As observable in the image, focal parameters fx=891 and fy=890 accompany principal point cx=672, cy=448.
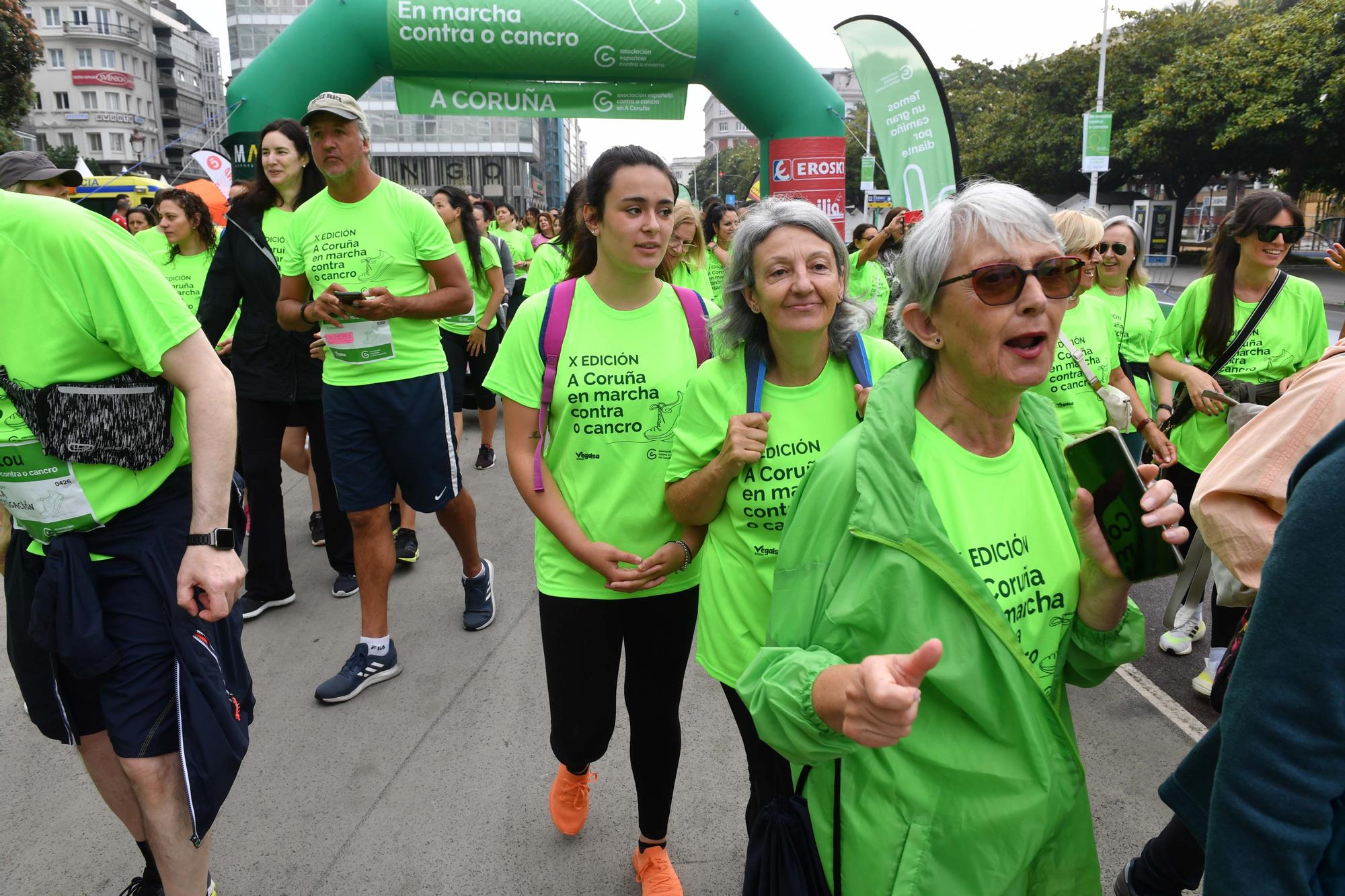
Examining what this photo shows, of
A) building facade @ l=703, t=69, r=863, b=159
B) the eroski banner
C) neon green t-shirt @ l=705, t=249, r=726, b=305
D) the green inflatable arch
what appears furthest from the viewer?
building facade @ l=703, t=69, r=863, b=159

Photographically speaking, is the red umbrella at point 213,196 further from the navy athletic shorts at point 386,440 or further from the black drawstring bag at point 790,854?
the black drawstring bag at point 790,854

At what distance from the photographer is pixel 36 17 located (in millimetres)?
66062

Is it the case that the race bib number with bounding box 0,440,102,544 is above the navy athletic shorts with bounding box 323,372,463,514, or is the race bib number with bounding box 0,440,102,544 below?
above

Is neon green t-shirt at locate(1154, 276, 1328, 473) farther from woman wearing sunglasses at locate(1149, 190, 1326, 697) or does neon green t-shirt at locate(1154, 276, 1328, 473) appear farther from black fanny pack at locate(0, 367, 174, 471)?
black fanny pack at locate(0, 367, 174, 471)

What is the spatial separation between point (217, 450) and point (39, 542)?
50 cm

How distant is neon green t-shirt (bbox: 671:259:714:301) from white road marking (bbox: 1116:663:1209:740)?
3.32 m

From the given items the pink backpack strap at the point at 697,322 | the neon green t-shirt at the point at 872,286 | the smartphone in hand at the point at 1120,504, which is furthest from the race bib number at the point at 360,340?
the neon green t-shirt at the point at 872,286

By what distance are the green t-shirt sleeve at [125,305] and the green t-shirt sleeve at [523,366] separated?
800mm

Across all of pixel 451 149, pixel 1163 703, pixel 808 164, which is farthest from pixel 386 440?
pixel 451 149

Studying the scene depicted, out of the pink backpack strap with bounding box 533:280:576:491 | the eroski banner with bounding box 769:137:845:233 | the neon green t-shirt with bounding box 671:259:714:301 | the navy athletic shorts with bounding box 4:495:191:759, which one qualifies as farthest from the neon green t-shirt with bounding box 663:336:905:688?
the eroski banner with bounding box 769:137:845:233

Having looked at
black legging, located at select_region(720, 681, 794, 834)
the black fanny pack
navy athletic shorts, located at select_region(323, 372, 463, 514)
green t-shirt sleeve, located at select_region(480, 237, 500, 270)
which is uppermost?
green t-shirt sleeve, located at select_region(480, 237, 500, 270)

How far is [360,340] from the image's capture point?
3768mm

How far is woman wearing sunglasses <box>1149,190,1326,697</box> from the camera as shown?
374 centimetres

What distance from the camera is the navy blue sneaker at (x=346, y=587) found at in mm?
4773
